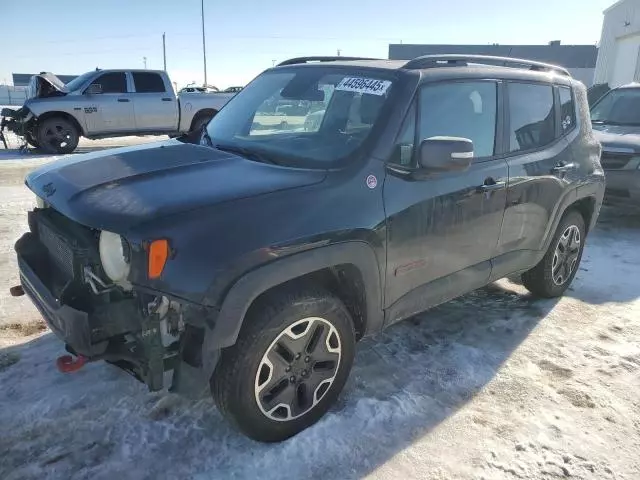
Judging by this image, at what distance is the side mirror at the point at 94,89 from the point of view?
12099mm

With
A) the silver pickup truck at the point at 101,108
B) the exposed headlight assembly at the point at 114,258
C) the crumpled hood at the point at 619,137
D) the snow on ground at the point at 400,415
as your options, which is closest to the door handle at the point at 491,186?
the snow on ground at the point at 400,415

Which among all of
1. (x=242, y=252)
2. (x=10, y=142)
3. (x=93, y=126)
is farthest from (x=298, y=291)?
(x=10, y=142)

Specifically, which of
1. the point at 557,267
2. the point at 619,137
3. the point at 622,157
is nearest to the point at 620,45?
the point at 619,137

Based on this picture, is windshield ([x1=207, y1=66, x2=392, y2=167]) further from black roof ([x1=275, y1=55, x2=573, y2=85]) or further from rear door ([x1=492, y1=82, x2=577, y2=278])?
rear door ([x1=492, y1=82, x2=577, y2=278])

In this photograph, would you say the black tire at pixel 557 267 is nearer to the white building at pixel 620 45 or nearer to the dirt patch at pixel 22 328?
the dirt patch at pixel 22 328

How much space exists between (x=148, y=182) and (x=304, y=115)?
1238mm

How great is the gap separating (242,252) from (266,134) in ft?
4.65

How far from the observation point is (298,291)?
2.52m

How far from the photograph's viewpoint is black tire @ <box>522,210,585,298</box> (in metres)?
4.34

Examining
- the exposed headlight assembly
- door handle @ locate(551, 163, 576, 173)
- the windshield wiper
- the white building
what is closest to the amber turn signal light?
the exposed headlight assembly

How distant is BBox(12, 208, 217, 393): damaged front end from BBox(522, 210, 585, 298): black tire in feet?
10.2

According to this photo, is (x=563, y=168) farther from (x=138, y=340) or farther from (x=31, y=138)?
(x=31, y=138)

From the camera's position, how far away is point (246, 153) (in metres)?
3.10

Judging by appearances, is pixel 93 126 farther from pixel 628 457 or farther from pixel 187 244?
pixel 628 457
